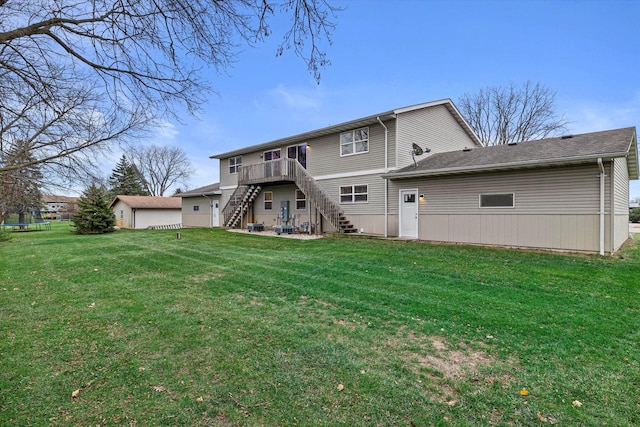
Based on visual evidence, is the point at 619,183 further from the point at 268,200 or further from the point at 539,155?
the point at 268,200

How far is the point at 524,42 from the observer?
14.6 meters

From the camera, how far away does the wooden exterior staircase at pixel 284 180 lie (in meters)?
15.1

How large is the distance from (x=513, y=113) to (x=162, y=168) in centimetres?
4472

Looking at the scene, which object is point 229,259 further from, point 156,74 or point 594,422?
point 594,422

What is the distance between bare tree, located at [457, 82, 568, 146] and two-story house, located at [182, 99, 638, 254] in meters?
12.5

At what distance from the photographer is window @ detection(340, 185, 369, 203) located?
15039 mm

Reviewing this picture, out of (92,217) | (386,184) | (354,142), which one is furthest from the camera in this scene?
(92,217)

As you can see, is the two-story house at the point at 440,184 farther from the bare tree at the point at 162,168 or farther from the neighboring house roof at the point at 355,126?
the bare tree at the point at 162,168

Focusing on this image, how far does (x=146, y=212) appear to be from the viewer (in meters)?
31.5

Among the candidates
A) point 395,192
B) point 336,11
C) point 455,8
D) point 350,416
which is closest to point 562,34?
point 395,192

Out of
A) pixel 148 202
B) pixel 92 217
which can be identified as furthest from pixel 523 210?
pixel 148 202

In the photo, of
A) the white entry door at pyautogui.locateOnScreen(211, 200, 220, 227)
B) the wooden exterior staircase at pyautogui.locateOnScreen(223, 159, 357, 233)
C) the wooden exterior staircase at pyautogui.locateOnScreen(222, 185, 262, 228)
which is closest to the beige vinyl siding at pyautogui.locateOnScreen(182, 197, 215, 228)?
the white entry door at pyautogui.locateOnScreen(211, 200, 220, 227)

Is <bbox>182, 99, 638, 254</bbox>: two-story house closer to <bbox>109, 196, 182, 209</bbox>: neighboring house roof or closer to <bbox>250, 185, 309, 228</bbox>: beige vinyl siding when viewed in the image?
<bbox>250, 185, 309, 228</bbox>: beige vinyl siding

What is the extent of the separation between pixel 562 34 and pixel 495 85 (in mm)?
17131
